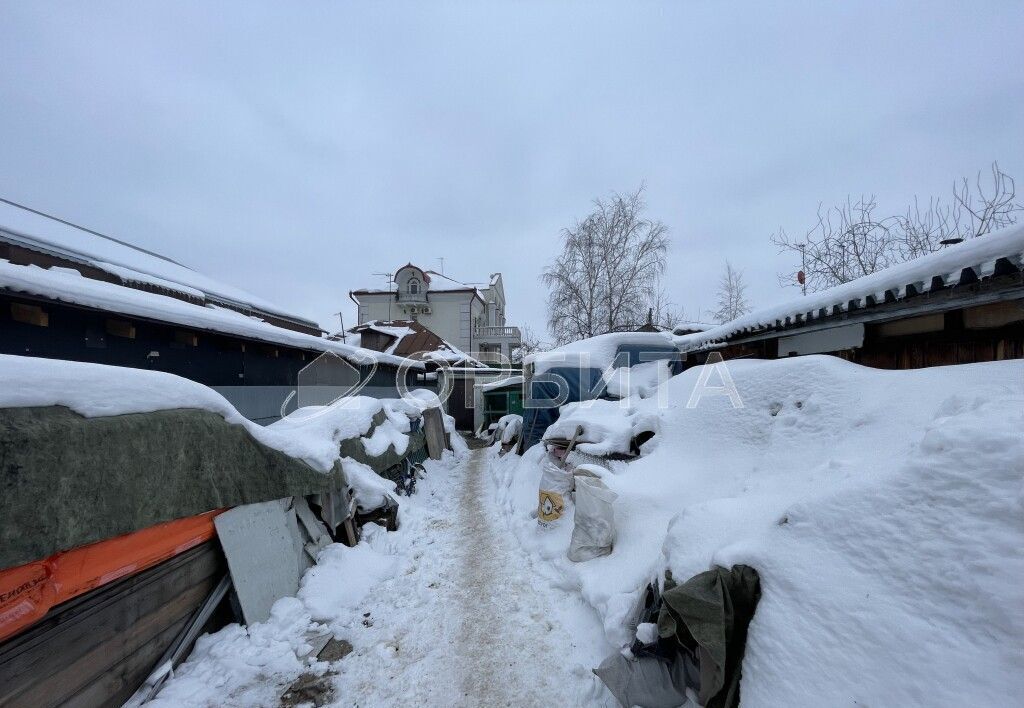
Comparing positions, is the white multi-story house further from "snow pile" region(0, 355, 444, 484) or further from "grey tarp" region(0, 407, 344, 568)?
"grey tarp" region(0, 407, 344, 568)

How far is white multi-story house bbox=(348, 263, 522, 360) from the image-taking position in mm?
30359

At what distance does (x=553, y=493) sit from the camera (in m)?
5.64

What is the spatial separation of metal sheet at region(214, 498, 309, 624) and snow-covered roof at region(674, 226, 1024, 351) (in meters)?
6.46

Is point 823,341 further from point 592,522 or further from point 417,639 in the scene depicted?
point 417,639

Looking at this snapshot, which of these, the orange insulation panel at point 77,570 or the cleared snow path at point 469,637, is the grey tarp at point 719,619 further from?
the orange insulation panel at point 77,570

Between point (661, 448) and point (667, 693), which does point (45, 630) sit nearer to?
point (667, 693)

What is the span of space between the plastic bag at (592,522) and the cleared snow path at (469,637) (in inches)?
20.6

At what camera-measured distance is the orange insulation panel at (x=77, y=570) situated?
6.44 ft

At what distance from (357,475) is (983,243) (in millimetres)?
6902

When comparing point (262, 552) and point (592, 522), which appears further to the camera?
point (592, 522)

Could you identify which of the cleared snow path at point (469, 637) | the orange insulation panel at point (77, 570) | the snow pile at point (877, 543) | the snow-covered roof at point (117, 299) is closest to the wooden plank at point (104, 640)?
the orange insulation panel at point (77, 570)

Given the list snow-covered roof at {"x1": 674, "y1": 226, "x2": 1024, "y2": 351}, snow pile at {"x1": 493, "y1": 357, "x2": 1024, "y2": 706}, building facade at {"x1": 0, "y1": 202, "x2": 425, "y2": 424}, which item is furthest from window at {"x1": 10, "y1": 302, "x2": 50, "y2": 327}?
snow-covered roof at {"x1": 674, "y1": 226, "x2": 1024, "y2": 351}

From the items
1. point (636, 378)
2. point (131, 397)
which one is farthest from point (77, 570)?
point (636, 378)

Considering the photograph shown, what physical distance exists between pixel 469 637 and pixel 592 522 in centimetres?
160
